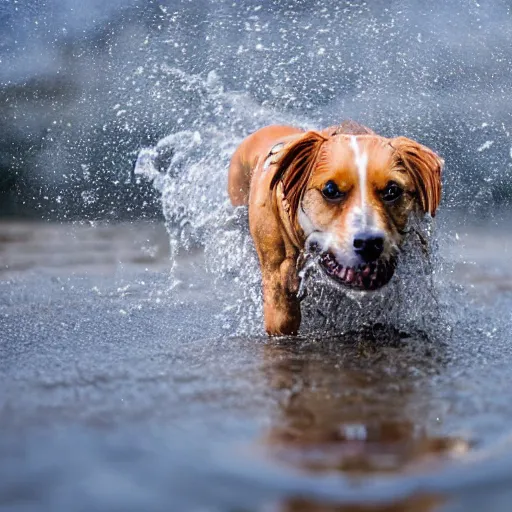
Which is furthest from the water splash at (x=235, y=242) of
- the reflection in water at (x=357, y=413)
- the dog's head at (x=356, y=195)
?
the reflection in water at (x=357, y=413)

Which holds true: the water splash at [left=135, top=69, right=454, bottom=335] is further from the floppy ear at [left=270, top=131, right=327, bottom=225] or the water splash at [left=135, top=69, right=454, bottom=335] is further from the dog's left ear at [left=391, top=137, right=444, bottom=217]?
the floppy ear at [left=270, top=131, right=327, bottom=225]

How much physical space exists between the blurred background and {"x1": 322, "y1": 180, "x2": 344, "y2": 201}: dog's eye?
2701 millimetres

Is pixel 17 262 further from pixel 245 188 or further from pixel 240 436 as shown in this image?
pixel 240 436

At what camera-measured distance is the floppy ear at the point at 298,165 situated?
117 inches

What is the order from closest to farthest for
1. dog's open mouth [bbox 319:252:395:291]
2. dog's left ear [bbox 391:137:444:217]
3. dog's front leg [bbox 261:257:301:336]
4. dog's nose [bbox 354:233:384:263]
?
dog's nose [bbox 354:233:384:263] < dog's open mouth [bbox 319:252:395:291] < dog's left ear [bbox 391:137:444:217] < dog's front leg [bbox 261:257:301:336]

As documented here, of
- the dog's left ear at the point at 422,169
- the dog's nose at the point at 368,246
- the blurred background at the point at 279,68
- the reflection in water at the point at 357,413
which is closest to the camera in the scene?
the reflection in water at the point at 357,413

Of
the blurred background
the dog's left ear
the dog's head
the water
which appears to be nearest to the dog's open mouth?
the dog's head

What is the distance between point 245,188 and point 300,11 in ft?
9.24

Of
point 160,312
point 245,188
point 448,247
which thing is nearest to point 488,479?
point 160,312

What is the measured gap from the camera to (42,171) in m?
9.46

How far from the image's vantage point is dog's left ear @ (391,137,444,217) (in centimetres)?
296

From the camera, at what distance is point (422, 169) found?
2.97 metres

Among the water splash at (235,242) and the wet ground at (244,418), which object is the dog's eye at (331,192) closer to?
the water splash at (235,242)

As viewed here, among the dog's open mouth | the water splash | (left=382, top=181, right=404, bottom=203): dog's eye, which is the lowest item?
the water splash
